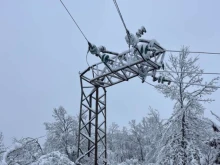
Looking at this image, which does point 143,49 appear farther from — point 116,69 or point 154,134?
point 154,134

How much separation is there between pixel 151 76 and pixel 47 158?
4023 millimetres

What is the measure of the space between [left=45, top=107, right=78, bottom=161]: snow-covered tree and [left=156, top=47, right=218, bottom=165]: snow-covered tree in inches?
521

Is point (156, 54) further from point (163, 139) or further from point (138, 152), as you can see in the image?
point (138, 152)

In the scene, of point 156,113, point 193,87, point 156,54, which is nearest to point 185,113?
point 193,87

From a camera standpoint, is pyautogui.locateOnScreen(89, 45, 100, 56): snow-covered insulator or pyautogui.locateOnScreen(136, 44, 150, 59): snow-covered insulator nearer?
pyautogui.locateOnScreen(136, 44, 150, 59): snow-covered insulator

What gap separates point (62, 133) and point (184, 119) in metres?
15.0

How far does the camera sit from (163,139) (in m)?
12.1

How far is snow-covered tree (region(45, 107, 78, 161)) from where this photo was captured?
23747 millimetres

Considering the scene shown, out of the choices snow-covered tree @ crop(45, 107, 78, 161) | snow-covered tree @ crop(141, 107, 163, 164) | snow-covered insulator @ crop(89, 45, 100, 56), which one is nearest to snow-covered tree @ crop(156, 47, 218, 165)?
snow-covered tree @ crop(141, 107, 163, 164)

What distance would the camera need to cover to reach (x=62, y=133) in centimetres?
2417

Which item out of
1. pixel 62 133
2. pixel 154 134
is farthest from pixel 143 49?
pixel 62 133

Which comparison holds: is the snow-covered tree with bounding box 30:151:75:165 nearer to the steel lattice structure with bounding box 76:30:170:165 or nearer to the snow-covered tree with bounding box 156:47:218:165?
the steel lattice structure with bounding box 76:30:170:165

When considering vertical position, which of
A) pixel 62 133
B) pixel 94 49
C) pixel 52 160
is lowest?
pixel 52 160

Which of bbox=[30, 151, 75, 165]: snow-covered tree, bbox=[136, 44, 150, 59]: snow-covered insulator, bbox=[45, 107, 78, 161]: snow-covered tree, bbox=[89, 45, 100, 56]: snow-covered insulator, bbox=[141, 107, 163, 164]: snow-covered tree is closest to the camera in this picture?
bbox=[136, 44, 150, 59]: snow-covered insulator
